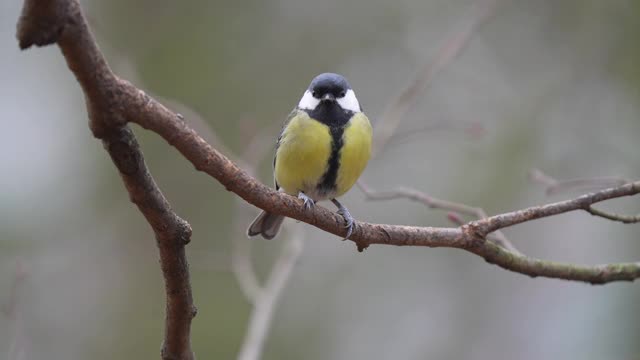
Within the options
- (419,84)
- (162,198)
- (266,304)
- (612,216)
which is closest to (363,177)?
(419,84)

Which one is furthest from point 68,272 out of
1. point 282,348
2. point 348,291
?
point 348,291

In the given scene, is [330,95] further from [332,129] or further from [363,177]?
[363,177]

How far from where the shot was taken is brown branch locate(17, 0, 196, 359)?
1336 millimetres

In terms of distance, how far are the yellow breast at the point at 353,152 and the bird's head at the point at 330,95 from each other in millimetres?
124

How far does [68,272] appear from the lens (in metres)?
6.07

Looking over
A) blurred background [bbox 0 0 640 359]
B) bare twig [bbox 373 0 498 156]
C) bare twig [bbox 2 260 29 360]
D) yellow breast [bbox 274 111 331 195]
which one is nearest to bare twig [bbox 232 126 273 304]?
yellow breast [bbox 274 111 331 195]

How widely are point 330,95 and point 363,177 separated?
2643 millimetres

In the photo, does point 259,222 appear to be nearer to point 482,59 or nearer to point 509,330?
point 509,330

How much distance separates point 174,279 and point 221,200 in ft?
14.9

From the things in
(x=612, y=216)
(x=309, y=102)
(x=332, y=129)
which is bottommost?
(x=612, y=216)

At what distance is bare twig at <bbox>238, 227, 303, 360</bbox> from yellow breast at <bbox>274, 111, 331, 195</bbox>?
32cm

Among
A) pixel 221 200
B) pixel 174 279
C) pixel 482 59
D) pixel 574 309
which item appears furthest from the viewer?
pixel 482 59

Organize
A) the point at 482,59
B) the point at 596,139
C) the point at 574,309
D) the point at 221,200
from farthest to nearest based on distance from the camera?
1. the point at 482,59
2. the point at 221,200
3. the point at 596,139
4. the point at 574,309

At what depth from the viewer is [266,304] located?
3.05 meters
